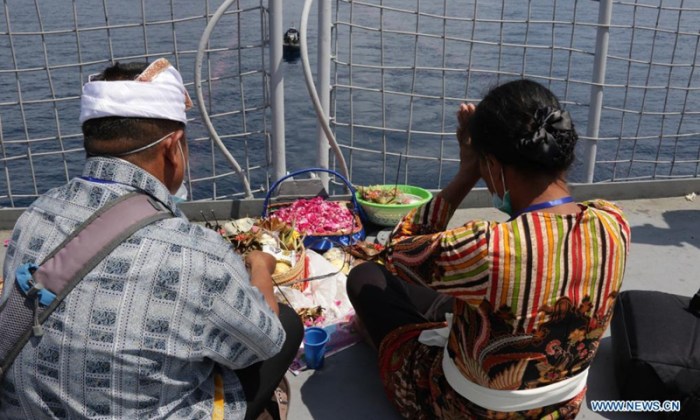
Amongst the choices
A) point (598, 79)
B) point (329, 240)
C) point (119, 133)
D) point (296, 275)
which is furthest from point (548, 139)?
point (598, 79)

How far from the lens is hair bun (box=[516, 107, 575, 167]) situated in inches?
66.4

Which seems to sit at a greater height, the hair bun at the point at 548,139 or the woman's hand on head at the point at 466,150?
the hair bun at the point at 548,139

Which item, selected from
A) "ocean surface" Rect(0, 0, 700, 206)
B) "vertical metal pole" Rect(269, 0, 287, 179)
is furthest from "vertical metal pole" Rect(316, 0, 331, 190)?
"ocean surface" Rect(0, 0, 700, 206)

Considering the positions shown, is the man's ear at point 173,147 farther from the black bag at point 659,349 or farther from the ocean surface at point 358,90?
the ocean surface at point 358,90

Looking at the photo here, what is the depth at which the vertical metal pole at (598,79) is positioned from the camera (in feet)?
13.7

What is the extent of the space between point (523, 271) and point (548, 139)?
345 millimetres

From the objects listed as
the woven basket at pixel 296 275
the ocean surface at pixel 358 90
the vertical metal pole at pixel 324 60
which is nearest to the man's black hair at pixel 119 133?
the woven basket at pixel 296 275

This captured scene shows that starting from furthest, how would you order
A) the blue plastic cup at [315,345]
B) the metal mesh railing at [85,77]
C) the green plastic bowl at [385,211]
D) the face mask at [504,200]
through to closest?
the metal mesh railing at [85,77]
the green plastic bowl at [385,211]
the blue plastic cup at [315,345]
the face mask at [504,200]

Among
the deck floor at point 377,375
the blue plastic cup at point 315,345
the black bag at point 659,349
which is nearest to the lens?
the black bag at point 659,349

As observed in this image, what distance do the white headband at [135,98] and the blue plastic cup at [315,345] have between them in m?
1.19

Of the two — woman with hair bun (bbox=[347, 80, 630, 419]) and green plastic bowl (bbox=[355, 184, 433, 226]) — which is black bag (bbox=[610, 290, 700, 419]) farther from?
green plastic bowl (bbox=[355, 184, 433, 226])

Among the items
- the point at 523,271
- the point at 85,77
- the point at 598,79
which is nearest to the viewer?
the point at 523,271

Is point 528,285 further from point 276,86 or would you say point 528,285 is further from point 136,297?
point 276,86

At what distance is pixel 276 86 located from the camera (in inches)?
152
